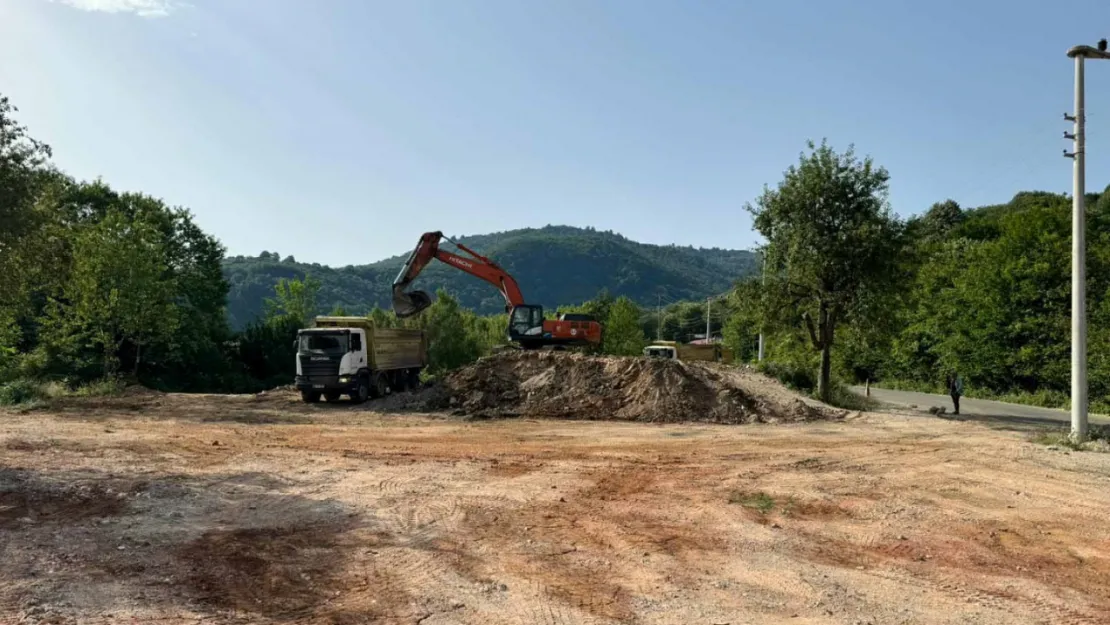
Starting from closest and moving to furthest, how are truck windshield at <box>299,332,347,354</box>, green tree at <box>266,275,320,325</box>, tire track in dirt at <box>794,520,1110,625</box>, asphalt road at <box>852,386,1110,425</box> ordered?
1. tire track in dirt at <box>794,520,1110,625</box>
2. asphalt road at <box>852,386,1110,425</box>
3. truck windshield at <box>299,332,347,354</box>
4. green tree at <box>266,275,320,325</box>

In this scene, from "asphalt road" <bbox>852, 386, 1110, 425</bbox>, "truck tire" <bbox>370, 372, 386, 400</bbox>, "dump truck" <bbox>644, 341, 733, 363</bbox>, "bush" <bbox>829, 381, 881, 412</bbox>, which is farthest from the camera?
"dump truck" <bbox>644, 341, 733, 363</bbox>

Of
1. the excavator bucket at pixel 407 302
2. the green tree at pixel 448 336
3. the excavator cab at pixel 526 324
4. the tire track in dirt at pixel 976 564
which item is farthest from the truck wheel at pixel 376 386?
the tire track in dirt at pixel 976 564

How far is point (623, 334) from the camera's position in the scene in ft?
195

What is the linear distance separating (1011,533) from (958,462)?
19.8 ft

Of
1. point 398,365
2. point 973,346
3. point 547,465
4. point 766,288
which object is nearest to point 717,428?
point 766,288

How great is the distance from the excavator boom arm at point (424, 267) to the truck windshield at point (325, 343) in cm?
312

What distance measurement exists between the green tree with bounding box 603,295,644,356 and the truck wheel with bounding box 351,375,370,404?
33.1m

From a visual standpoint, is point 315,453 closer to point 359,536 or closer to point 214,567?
point 359,536

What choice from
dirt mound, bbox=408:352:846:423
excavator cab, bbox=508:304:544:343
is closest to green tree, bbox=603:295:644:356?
excavator cab, bbox=508:304:544:343

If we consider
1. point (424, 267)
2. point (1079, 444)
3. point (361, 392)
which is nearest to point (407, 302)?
point (424, 267)

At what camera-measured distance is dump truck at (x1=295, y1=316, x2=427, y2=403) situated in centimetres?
2553

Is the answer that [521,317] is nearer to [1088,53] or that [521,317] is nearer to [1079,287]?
[1079,287]

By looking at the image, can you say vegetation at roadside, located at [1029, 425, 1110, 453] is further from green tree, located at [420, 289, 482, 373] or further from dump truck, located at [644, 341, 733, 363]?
green tree, located at [420, 289, 482, 373]

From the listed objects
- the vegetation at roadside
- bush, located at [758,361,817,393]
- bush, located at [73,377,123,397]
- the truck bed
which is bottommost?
bush, located at [73,377,123,397]
